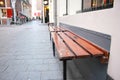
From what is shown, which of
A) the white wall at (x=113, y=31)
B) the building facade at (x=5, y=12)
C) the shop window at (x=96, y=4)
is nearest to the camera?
the white wall at (x=113, y=31)

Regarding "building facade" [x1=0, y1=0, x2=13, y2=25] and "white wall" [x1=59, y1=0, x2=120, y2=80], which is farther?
"building facade" [x1=0, y1=0, x2=13, y2=25]

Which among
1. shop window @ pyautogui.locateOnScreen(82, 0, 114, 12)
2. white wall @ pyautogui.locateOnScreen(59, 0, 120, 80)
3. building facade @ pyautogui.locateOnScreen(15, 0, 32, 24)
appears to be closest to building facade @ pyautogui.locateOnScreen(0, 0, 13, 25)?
building facade @ pyautogui.locateOnScreen(15, 0, 32, 24)

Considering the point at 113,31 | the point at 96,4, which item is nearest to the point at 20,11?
the point at 96,4

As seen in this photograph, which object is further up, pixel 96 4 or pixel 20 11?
pixel 20 11

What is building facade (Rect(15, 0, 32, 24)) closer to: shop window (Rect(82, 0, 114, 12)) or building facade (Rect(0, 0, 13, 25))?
building facade (Rect(0, 0, 13, 25))

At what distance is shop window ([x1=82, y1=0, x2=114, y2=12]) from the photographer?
6.57 ft

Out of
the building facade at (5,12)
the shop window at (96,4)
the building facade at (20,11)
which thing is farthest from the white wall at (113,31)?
the building facade at (20,11)

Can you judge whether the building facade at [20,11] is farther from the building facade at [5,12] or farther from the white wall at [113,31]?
the white wall at [113,31]

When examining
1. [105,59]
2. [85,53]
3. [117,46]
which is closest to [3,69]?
[85,53]

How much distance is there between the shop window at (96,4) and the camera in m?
2.00

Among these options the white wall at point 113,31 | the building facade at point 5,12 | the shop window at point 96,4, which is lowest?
the white wall at point 113,31

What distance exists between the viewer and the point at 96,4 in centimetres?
259

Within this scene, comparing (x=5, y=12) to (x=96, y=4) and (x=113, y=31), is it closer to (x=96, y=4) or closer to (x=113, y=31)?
(x=96, y=4)

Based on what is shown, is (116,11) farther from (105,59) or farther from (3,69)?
(3,69)
